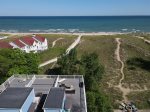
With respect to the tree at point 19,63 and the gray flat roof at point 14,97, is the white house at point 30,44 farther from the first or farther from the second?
the gray flat roof at point 14,97

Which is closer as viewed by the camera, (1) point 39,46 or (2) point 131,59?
(2) point 131,59

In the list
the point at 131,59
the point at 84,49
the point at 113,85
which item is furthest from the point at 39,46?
the point at 113,85

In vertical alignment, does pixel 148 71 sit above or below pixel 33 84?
below

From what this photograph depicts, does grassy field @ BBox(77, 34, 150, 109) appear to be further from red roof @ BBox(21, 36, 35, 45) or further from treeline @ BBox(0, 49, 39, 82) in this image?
treeline @ BBox(0, 49, 39, 82)

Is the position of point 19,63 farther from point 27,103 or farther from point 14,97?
point 27,103

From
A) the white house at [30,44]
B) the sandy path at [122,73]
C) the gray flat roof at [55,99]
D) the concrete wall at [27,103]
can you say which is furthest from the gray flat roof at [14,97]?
the white house at [30,44]

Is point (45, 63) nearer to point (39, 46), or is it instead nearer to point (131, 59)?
point (39, 46)
